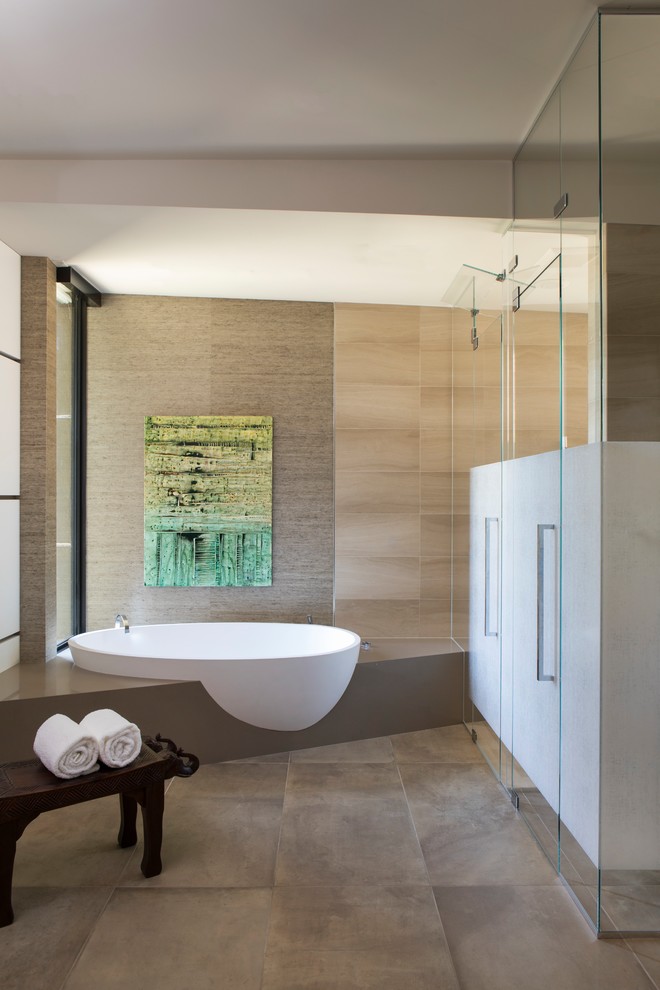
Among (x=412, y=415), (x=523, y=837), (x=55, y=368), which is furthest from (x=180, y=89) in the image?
(x=523, y=837)

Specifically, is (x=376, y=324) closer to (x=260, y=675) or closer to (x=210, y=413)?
(x=210, y=413)

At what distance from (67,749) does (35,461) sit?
205 centimetres

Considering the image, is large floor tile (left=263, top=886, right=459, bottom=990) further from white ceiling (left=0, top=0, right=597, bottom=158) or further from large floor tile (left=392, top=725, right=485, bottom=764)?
white ceiling (left=0, top=0, right=597, bottom=158)

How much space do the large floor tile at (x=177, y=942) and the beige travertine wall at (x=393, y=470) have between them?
255 centimetres

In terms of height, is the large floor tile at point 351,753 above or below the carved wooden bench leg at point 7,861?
below

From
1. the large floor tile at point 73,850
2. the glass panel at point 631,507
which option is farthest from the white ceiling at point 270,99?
the large floor tile at point 73,850

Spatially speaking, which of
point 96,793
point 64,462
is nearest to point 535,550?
point 96,793

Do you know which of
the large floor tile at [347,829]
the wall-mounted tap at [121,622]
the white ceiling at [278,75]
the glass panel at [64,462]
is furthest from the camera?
the glass panel at [64,462]

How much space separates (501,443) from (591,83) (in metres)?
1.48

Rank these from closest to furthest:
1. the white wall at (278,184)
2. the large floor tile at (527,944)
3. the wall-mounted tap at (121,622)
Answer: the large floor tile at (527,944), the white wall at (278,184), the wall-mounted tap at (121,622)

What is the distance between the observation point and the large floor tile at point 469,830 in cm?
258

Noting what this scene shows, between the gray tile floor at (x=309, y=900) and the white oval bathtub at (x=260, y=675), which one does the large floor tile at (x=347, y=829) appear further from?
the white oval bathtub at (x=260, y=675)

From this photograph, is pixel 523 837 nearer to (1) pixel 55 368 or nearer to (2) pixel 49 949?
(2) pixel 49 949

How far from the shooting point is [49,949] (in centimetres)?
213
